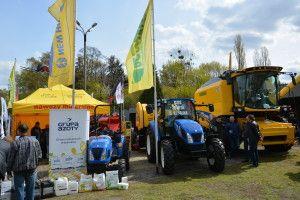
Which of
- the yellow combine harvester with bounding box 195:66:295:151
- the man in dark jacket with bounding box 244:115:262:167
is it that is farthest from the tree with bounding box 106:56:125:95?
the man in dark jacket with bounding box 244:115:262:167

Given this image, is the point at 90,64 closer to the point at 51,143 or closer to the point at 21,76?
the point at 21,76

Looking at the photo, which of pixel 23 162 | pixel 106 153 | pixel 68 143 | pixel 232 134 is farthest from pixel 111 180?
pixel 232 134

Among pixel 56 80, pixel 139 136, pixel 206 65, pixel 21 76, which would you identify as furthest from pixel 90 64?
pixel 56 80

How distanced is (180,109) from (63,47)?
4153 millimetres

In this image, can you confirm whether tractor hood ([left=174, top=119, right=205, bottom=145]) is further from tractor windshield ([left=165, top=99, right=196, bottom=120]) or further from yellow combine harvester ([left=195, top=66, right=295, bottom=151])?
yellow combine harvester ([left=195, top=66, right=295, bottom=151])

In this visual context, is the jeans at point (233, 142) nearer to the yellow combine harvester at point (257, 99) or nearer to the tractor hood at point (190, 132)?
the yellow combine harvester at point (257, 99)

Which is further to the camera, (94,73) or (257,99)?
(94,73)

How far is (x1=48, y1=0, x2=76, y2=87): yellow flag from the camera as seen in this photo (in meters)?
10.5

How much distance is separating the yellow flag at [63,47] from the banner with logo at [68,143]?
115 cm

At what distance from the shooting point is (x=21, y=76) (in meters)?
49.8

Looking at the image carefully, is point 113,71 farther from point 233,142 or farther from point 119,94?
point 233,142

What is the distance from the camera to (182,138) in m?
10.9

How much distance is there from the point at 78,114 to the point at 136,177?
2411 mm

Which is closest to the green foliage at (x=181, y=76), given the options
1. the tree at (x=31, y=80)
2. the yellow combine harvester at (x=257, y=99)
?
the tree at (x=31, y=80)
